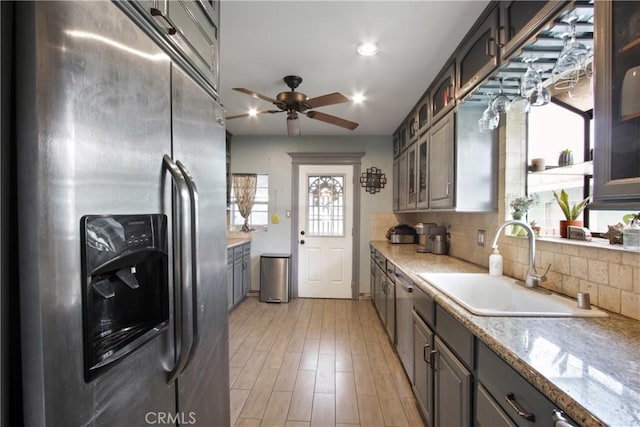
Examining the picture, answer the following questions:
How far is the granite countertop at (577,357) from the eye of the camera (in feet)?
2.23

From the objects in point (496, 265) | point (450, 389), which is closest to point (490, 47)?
point (496, 265)

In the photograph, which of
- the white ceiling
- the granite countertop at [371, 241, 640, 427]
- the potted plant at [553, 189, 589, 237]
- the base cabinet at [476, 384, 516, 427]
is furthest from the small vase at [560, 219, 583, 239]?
the white ceiling

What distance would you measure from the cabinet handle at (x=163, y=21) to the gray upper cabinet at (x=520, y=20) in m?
1.41

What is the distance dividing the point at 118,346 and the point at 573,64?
1933 mm

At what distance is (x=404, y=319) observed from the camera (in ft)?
7.73

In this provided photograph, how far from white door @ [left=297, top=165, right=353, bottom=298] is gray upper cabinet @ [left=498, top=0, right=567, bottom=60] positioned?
328 centimetres

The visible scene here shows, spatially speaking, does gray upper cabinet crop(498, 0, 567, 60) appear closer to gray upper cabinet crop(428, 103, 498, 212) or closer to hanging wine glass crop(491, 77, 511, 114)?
hanging wine glass crop(491, 77, 511, 114)

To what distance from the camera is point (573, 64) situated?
1.34 metres

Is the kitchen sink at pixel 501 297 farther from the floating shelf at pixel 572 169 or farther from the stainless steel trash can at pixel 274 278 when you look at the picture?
the stainless steel trash can at pixel 274 278

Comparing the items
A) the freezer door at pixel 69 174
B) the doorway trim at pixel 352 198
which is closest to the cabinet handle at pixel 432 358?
the freezer door at pixel 69 174

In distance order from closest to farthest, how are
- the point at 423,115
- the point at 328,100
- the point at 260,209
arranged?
the point at 328,100, the point at 423,115, the point at 260,209

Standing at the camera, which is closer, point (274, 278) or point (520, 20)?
point (520, 20)

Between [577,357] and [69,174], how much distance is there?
1.34 meters

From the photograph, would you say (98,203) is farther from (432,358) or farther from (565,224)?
(565,224)
